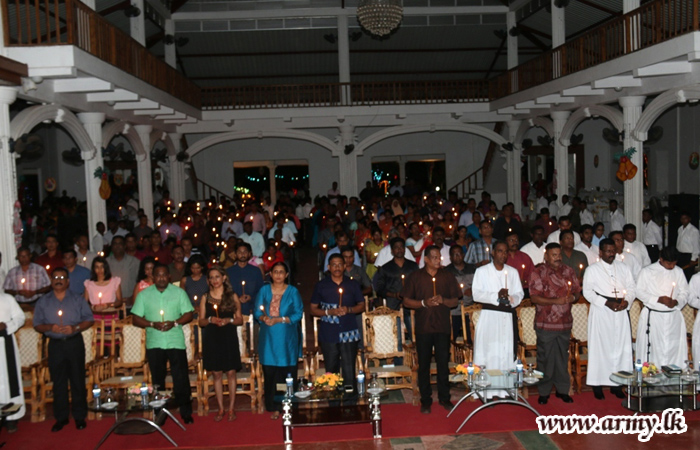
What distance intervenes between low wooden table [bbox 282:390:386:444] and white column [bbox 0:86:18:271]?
5.72 meters

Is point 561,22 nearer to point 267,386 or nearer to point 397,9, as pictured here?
point 397,9

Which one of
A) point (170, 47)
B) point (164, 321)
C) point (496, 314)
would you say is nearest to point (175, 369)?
point (164, 321)

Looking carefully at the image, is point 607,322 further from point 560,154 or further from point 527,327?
point 560,154

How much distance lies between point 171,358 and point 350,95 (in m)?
15.3

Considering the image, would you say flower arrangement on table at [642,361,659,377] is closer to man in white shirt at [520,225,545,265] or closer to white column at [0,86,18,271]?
man in white shirt at [520,225,545,265]

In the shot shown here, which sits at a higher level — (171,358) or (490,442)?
(171,358)

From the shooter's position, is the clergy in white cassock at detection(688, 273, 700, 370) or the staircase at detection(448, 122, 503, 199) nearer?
the clergy in white cassock at detection(688, 273, 700, 370)

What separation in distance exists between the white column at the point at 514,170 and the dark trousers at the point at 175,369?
16576 mm

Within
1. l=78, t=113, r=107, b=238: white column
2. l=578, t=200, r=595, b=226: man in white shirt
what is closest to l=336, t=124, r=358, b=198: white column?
l=578, t=200, r=595, b=226: man in white shirt

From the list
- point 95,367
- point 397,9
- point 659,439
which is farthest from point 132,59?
point 659,439

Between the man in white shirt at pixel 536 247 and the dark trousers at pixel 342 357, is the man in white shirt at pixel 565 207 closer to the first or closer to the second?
the man in white shirt at pixel 536 247

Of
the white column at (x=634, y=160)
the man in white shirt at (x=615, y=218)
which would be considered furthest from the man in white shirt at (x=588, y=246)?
the man in white shirt at (x=615, y=218)

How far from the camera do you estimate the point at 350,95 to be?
845 inches

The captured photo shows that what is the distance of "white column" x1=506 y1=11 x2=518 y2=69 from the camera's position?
21.5 metres
